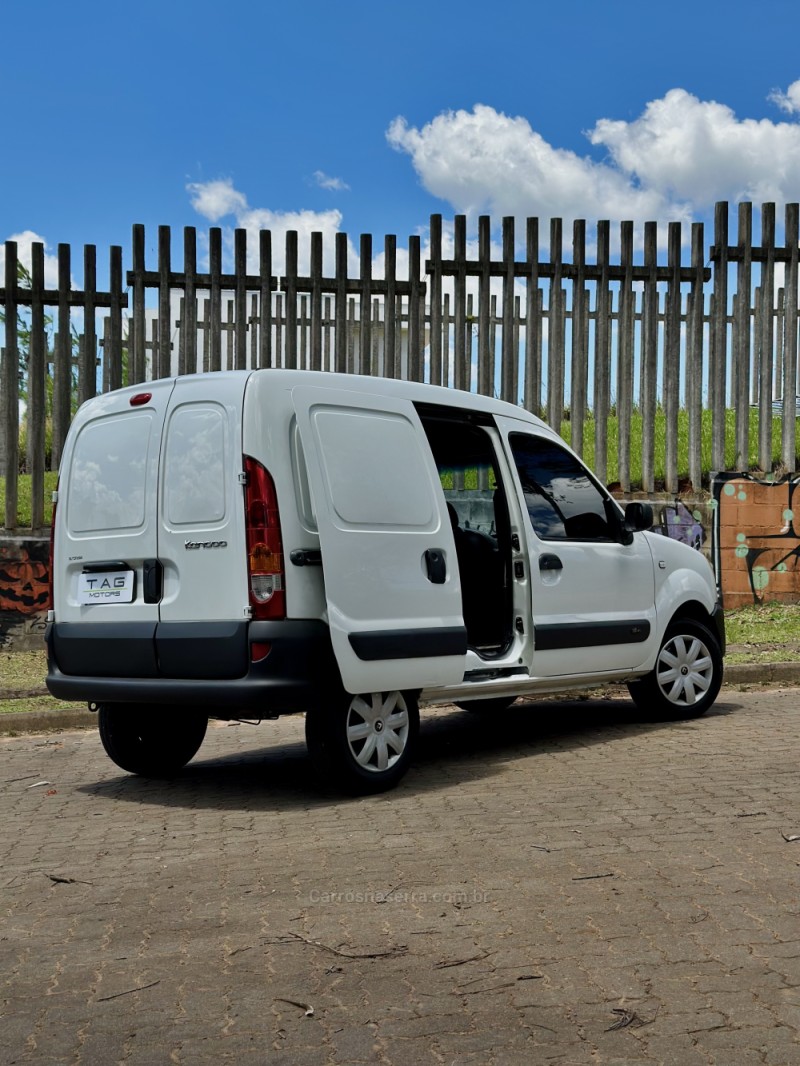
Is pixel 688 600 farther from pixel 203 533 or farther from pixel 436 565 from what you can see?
pixel 203 533

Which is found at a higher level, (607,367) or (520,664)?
(607,367)

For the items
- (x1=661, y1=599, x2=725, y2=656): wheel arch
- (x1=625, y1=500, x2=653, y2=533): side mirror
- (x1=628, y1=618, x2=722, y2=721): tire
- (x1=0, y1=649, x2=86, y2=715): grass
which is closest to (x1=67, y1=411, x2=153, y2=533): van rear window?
(x1=0, y1=649, x2=86, y2=715): grass

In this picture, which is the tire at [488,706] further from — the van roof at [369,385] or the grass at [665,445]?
the grass at [665,445]

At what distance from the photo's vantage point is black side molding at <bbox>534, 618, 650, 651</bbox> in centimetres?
759

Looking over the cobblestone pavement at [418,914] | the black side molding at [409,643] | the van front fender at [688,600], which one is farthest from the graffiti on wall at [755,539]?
the black side molding at [409,643]

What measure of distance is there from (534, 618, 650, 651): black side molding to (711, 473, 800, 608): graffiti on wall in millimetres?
6177

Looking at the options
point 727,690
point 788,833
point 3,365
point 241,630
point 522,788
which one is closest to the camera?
point 788,833

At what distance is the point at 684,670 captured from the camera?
8773mm

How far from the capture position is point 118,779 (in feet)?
24.3

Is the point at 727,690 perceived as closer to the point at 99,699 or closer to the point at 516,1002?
the point at 99,699

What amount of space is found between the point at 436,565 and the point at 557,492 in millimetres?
1554

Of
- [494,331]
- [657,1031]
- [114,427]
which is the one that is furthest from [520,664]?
[494,331]

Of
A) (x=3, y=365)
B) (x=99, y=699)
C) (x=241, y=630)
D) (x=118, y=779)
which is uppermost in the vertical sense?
(x=3, y=365)

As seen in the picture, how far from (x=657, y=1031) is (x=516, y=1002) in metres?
0.42
